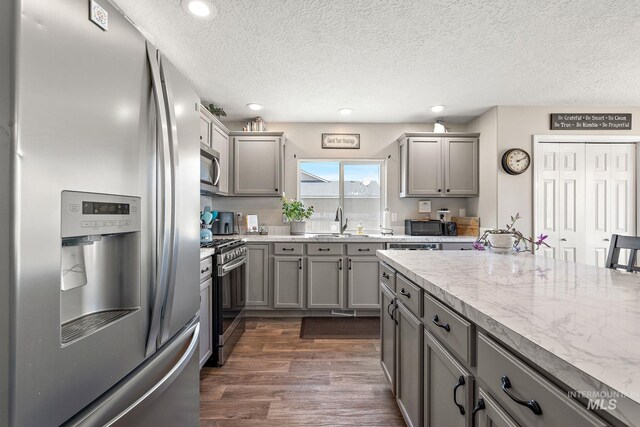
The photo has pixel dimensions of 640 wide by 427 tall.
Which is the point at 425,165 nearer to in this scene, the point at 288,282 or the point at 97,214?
the point at 288,282

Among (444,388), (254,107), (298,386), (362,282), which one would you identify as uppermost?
(254,107)

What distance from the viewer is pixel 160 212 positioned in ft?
3.21

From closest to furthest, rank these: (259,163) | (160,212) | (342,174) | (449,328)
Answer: (160,212)
(449,328)
(259,163)
(342,174)

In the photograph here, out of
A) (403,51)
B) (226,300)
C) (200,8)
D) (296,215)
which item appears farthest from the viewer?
(296,215)

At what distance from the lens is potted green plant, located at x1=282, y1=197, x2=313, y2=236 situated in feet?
13.1

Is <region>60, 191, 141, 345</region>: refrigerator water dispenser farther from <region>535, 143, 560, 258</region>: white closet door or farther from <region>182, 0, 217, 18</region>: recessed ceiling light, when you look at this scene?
<region>535, 143, 560, 258</region>: white closet door

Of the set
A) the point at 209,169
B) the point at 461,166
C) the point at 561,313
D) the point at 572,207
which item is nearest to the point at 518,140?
the point at 461,166

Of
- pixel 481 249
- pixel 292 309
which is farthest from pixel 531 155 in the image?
pixel 292 309

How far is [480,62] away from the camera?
259 cm

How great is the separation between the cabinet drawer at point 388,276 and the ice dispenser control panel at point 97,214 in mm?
1456

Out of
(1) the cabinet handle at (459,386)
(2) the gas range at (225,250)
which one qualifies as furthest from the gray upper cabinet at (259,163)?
(1) the cabinet handle at (459,386)

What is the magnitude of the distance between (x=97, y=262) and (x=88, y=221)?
0.55 feet

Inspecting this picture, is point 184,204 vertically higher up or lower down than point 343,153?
lower down

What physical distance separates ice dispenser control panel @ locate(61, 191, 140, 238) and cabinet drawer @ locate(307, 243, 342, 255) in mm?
2718
